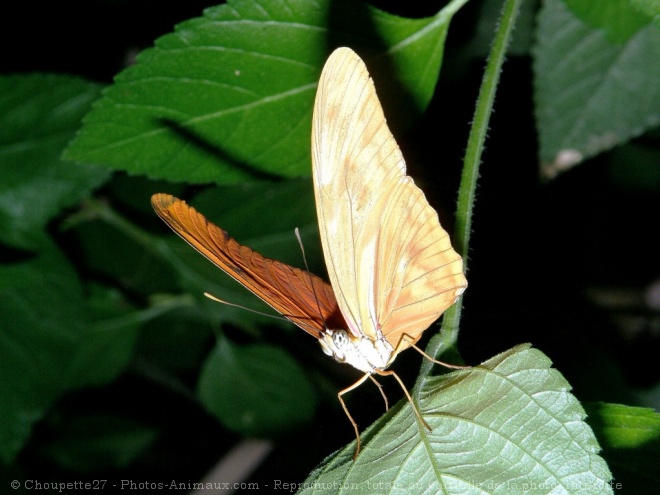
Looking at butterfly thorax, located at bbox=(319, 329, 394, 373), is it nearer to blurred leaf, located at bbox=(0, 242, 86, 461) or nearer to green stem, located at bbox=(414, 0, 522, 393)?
green stem, located at bbox=(414, 0, 522, 393)

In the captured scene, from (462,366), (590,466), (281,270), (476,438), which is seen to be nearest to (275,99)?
(281,270)

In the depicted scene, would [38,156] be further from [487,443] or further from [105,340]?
[487,443]

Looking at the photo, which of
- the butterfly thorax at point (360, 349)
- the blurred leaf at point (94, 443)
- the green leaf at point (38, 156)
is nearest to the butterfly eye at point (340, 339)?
the butterfly thorax at point (360, 349)

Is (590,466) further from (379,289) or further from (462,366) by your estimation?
(379,289)

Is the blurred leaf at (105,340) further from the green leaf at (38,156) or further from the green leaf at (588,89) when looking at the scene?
the green leaf at (588,89)

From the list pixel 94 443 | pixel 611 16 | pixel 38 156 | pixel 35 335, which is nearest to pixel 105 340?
pixel 35 335

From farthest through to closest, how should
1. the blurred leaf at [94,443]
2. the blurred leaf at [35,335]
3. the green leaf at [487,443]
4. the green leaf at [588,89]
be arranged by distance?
the blurred leaf at [94,443] → the blurred leaf at [35,335] → the green leaf at [588,89] → the green leaf at [487,443]

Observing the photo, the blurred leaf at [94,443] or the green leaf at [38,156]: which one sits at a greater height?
the green leaf at [38,156]
